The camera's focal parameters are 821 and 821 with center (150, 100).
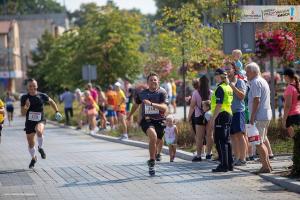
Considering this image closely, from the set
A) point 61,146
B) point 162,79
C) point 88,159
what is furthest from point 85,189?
point 162,79

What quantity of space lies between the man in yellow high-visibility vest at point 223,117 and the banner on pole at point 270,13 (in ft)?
11.9

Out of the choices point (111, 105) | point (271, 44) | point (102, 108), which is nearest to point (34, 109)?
point (271, 44)

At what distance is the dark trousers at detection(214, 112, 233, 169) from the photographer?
1424cm

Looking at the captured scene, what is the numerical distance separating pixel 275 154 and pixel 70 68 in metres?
33.7

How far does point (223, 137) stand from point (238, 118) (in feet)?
2.39

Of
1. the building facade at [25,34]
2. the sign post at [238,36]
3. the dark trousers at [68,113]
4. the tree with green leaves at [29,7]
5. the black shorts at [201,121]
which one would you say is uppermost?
the tree with green leaves at [29,7]

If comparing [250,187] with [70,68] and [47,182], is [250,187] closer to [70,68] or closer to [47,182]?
[47,182]

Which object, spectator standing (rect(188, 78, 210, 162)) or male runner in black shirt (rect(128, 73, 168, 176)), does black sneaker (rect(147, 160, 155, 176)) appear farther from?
spectator standing (rect(188, 78, 210, 162))

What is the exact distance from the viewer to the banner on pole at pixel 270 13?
17281 millimetres

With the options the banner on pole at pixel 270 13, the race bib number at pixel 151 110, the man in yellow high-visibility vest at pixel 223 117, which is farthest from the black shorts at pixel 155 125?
the banner on pole at pixel 270 13

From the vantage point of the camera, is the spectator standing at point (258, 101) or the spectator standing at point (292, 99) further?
the spectator standing at point (292, 99)

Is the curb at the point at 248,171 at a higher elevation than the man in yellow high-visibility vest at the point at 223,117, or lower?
lower

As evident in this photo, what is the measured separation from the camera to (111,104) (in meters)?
30.2

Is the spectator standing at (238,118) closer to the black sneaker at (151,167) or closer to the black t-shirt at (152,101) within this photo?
the black t-shirt at (152,101)
